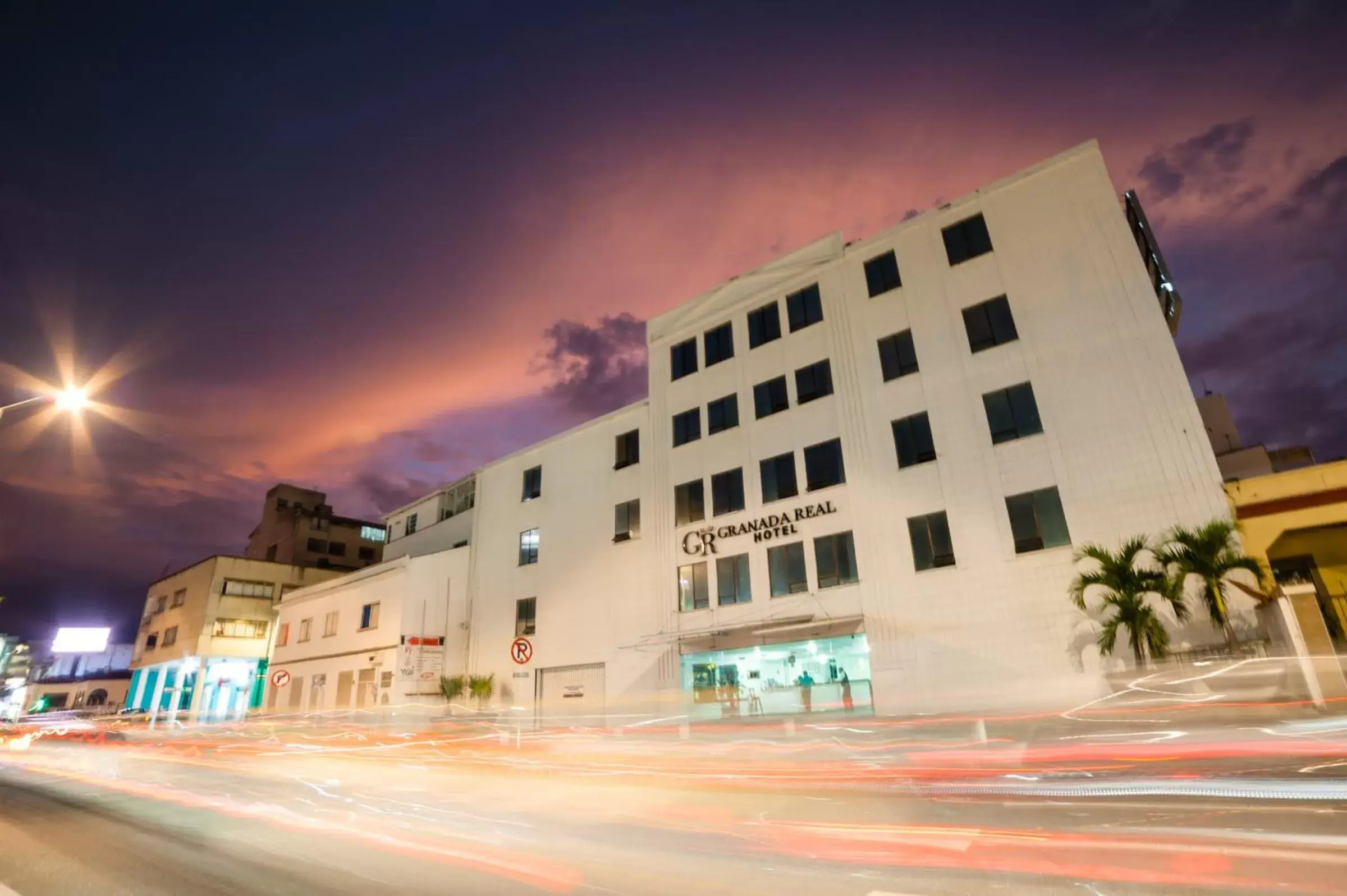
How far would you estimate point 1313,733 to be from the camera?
1055cm

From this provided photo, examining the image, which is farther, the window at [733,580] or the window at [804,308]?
the window at [804,308]

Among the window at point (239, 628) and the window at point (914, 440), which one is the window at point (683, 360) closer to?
the window at point (914, 440)

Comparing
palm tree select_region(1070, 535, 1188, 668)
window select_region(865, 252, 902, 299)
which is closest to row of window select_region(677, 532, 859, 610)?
palm tree select_region(1070, 535, 1188, 668)

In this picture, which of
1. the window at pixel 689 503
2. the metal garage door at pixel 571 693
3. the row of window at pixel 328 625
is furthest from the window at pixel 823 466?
the row of window at pixel 328 625

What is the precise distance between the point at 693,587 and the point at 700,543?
6.02ft

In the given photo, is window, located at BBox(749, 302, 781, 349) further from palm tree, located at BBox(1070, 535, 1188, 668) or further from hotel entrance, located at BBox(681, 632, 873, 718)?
palm tree, located at BBox(1070, 535, 1188, 668)

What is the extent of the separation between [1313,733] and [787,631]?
547 inches

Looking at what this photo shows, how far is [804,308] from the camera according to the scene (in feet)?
87.6

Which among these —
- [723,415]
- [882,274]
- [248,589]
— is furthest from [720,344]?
[248,589]

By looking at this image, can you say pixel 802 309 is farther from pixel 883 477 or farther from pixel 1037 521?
pixel 1037 521

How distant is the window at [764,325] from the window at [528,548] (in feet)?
47.9

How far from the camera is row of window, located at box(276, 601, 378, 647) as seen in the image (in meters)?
35.1

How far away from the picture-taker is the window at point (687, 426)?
28.3 m

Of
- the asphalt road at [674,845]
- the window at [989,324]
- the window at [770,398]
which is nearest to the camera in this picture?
the asphalt road at [674,845]
